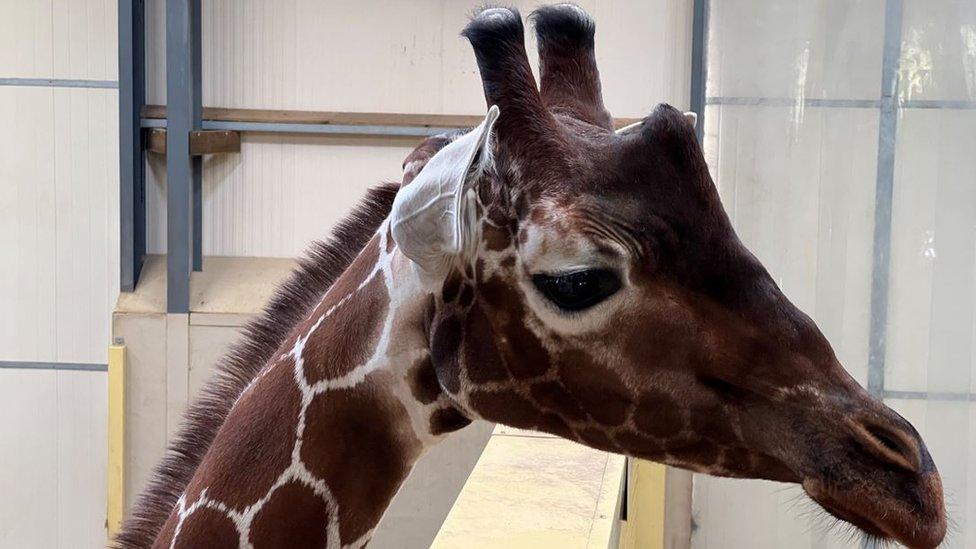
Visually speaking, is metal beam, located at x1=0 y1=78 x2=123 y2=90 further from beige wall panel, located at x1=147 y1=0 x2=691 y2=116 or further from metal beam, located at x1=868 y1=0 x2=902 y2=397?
metal beam, located at x1=868 y1=0 x2=902 y2=397

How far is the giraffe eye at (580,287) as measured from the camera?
48.9 inches

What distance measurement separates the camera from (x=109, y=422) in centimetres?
571

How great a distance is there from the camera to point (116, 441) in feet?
18.6

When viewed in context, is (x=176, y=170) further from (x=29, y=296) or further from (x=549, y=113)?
(x=549, y=113)

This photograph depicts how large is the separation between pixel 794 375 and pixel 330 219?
194 inches

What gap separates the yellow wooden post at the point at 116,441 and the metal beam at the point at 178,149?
45cm

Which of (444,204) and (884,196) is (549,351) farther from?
(884,196)

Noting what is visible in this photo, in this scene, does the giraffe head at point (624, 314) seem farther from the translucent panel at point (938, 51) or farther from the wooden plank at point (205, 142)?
the wooden plank at point (205, 142)

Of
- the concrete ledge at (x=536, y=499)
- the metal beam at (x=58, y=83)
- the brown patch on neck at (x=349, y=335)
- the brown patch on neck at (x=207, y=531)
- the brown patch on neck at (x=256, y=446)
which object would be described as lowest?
the concrete ledge at (x=536, y=499)

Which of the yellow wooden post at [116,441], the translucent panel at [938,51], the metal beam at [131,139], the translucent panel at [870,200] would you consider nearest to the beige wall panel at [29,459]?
the yellow wooden post at [116,441]

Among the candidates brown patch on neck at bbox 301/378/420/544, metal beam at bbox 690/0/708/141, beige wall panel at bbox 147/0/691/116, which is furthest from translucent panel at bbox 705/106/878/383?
brown patch on neck at bbox 301/378/420/544

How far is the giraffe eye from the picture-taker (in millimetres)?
1242

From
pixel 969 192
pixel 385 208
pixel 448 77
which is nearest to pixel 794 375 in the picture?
pixel 385 208

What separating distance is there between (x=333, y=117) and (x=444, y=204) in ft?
15.3
